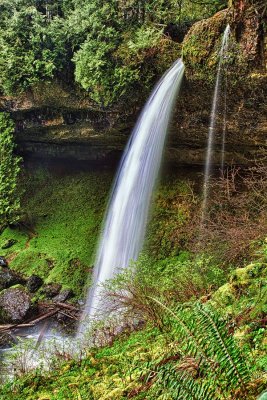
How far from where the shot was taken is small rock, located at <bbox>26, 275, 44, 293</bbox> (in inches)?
465

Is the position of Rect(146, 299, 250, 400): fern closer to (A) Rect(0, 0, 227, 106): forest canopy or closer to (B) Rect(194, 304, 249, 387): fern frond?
(B) Rect(194, 304, 249, 387): fern frond

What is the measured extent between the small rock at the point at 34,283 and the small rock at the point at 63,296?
827 millimetres

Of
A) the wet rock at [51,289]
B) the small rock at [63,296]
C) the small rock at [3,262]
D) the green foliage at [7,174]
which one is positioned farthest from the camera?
the green foliage at [7,174]

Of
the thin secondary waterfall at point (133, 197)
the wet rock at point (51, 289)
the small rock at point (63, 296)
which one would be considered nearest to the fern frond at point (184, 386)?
the thin secondary waterfall at point (133, 197)

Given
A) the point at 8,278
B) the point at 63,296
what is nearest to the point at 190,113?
the point at 63,296

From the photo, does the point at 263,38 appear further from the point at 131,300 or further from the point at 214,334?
the point at 214,334

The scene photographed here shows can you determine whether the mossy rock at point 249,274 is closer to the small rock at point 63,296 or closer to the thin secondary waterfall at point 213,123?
the thin secondary waterfall at point 213,123

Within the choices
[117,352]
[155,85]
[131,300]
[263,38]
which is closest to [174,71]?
[155,85]

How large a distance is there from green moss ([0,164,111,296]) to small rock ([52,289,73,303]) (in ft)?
0.60

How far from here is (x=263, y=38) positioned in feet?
26.3

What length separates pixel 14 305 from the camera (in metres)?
10.7

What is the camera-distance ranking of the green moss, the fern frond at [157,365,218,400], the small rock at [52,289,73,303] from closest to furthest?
the fern frond at [157,365,218,400], the small rock at [52,289,73,303], the green moss

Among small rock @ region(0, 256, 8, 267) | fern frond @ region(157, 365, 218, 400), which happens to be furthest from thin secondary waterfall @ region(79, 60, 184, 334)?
fern frond @ region(157, 365, 218, 400)

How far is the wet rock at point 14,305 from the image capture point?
10.5 meters
